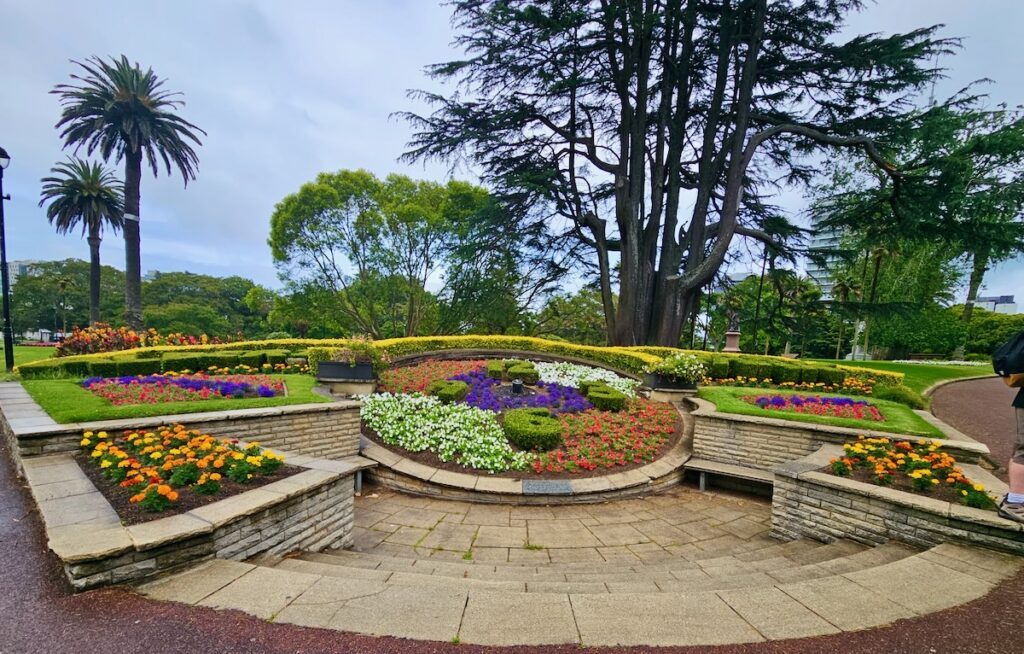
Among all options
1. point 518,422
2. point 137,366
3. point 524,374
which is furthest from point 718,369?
point 137,366

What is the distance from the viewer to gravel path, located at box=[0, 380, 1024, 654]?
184cm

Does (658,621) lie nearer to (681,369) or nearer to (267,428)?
(267,428)

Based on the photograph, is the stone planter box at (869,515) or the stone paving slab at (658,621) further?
the stone planter box at (869,515)

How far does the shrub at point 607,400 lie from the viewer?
8.04 meters

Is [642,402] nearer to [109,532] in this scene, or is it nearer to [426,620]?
[426,620]

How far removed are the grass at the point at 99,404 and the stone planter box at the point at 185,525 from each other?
74 cm

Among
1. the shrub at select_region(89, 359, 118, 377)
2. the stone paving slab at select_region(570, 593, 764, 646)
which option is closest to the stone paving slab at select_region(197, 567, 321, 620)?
the stone paving slab at select_region(570, 593, 764, 646)

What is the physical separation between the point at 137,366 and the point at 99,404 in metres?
3.83

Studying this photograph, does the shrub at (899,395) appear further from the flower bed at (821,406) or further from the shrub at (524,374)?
the shrub at (524,374)

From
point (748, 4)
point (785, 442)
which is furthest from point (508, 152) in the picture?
point (785, 442)

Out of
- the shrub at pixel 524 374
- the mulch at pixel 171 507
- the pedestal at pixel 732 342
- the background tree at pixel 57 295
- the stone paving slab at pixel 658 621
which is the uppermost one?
the background tree at pixel 57 295

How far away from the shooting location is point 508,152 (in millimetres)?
14547

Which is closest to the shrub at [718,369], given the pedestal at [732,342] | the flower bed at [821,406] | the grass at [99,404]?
the flower bed at [821,406]

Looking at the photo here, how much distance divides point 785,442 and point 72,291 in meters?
55.9
